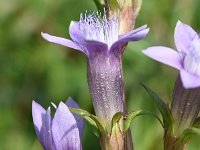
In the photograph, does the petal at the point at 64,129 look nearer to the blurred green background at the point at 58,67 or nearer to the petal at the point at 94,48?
the petal at the point at 94,48

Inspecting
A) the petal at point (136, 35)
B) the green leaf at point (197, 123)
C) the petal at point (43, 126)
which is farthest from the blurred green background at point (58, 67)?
the petal at point (136, 35)

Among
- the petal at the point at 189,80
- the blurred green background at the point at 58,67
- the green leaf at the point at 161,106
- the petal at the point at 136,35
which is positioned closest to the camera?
the petal at the point at 189,80

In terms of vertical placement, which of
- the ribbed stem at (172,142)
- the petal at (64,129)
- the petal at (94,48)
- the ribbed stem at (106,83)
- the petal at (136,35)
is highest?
the petal at (136,35)

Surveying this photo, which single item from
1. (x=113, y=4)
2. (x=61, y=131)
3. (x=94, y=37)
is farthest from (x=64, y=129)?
(x=113, y=4)

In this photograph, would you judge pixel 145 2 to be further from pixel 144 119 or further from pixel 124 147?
pixel 124 147

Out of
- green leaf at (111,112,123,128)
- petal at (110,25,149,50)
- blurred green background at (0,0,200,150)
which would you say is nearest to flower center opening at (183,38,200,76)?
petal at (110,25,149,50)

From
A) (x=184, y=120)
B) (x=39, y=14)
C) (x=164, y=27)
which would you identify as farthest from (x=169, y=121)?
(x=39, y=14)

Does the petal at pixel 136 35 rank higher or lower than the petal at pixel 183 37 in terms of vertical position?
higher
